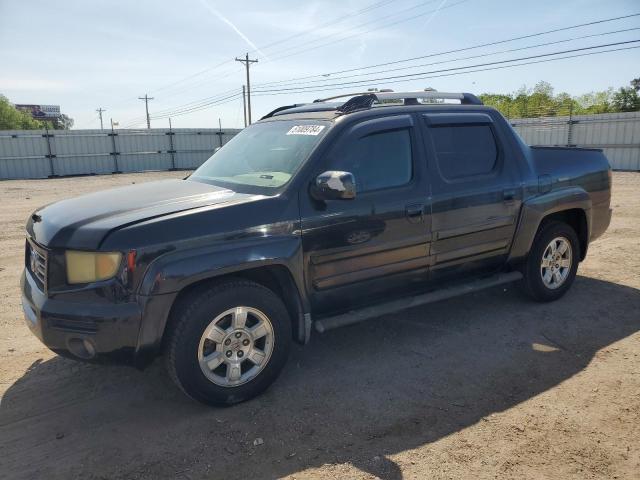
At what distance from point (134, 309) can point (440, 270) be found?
2.43 m

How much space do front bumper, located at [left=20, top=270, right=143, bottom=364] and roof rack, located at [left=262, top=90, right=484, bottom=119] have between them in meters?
2.15

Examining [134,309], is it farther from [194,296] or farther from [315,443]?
[315,443]

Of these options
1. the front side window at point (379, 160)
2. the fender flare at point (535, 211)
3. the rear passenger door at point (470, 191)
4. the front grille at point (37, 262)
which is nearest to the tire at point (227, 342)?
the front grille at point (37, 262)

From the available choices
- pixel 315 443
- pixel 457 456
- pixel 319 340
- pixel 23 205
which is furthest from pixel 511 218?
pixel 23 205

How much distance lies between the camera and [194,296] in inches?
116

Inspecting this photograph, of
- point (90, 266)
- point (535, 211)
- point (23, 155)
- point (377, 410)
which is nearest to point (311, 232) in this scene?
point (377, 410)

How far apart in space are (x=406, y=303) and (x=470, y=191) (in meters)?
1.10

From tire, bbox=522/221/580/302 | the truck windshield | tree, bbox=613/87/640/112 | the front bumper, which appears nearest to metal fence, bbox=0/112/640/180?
tire, bbox=522/221/580/302

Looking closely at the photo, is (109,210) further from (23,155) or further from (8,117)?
(8,117)

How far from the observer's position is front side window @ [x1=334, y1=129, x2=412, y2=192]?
3555mm

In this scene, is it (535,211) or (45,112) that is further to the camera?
(45,112)

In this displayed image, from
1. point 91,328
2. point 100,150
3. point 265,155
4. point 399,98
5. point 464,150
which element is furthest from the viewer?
point 100,150

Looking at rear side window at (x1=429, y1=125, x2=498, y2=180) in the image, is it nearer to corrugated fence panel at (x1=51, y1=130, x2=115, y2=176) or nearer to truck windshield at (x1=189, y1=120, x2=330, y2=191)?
truck windshield at (x1=189, y1=120, x2=330, y2=191)

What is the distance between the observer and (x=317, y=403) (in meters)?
3.22
